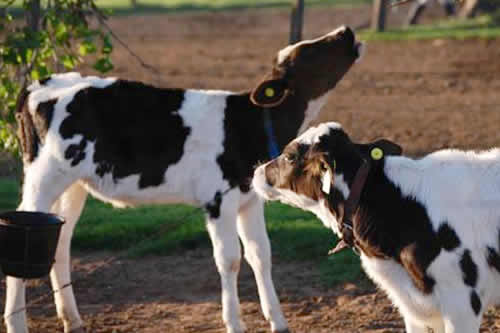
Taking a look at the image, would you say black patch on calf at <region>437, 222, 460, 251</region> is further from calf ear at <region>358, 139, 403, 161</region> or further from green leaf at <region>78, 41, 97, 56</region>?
green leaf at <region>78, 41, 97, 56</region>

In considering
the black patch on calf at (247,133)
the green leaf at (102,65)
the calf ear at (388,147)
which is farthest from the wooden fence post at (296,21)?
the calf ear at (388,147)

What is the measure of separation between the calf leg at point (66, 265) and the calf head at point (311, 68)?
1635 mm

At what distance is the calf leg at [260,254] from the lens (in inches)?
315

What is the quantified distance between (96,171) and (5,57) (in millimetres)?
2036

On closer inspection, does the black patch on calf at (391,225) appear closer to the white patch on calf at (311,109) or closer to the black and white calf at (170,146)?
the black and white calf at (170,146)

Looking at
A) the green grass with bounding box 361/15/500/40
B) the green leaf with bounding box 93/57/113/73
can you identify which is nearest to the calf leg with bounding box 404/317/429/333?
the green leaf with bounding box 93/57/113/73

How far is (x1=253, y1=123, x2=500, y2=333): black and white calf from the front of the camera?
6.01 m

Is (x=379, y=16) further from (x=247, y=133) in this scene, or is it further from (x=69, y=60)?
(x=247, y=133)

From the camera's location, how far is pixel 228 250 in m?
7.78

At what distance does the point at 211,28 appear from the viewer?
2931 cm

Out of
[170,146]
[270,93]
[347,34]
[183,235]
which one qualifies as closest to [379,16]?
[183,235]

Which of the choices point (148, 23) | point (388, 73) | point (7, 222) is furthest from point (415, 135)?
point (148, 23)

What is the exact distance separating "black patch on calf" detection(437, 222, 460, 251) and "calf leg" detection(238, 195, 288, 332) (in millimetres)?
2195

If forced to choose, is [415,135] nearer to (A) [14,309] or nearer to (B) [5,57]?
(B) [5,57]
